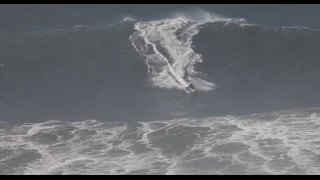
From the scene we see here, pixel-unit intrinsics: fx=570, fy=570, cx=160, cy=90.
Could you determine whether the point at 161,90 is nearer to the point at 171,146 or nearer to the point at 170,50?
the point at 170,50

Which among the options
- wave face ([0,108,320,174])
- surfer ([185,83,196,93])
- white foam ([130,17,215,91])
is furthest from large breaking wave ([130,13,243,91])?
wave face ([0,108,320,174])

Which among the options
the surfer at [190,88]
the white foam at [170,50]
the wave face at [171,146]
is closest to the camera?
the wave face at [171,146]

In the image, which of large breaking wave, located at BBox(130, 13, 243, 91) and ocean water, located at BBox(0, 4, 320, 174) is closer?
ocean water, located at BBox(0, 4, 320, 174)

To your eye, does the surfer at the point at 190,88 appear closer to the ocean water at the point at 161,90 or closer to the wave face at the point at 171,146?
the ocean water at the point at 161,90

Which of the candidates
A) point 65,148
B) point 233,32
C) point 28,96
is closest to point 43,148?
point 65,148

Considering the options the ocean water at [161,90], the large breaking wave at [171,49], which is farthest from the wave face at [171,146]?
the large breaking wave at [171,49]

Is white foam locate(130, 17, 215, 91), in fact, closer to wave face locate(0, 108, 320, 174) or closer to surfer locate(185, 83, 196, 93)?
surfer locate(185, 83, 196, 93)
